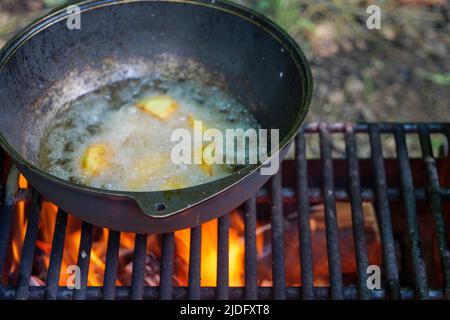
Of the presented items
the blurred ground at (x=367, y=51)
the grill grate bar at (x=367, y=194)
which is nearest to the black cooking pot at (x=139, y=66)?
the grill grate bar at (x=367, y=194)

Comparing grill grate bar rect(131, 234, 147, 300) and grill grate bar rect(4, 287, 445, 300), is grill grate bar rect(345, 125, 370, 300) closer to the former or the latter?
grill grate bar rect(4, 287, 445, 300)

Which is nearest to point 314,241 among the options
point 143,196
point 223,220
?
point 223,220

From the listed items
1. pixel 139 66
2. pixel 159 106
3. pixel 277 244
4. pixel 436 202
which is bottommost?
pixel 277 244

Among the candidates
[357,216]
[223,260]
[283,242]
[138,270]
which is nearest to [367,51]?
[357,216]

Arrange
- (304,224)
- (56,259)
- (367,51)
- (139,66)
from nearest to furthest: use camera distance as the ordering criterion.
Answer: (56,259)
(304,224)
(139,66)
(367,51)

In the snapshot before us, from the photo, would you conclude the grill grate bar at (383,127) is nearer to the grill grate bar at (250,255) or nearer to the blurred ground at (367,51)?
the grill grate bar at (250,255)

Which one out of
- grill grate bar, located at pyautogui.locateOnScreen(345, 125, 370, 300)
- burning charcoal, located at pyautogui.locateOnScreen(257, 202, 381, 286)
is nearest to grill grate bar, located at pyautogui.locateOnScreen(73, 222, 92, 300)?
burning charcoal, located at pyautogui.locateOnScreen(257, 202, 381, 286)

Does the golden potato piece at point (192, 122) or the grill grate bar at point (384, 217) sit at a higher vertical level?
the golden potato piece at point (192, 122)

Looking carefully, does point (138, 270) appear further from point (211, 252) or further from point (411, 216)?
point (411, 216)
